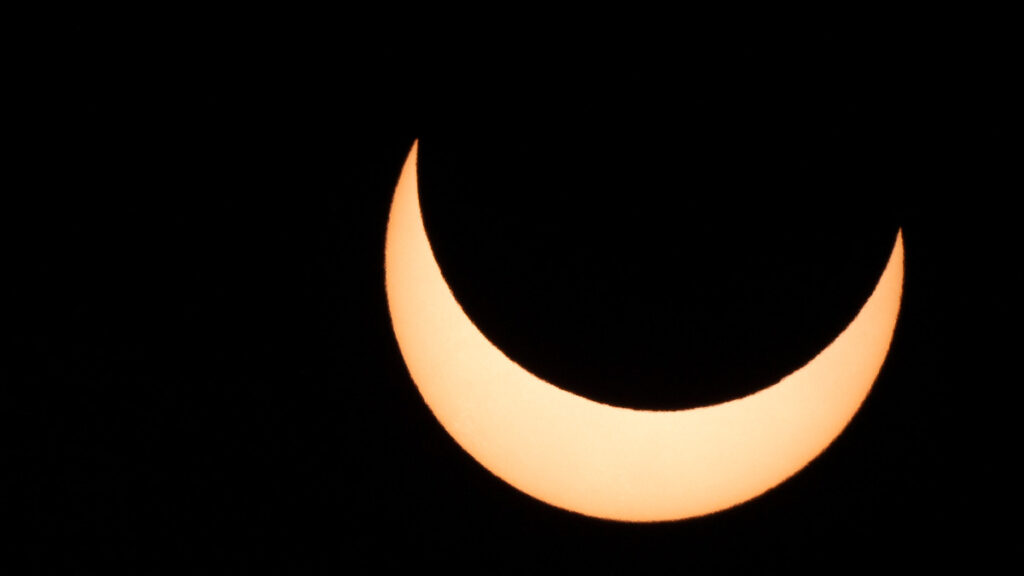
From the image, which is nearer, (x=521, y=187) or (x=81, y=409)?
(x=521, y=187)

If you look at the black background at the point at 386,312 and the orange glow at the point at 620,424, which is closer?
the black background at the point at 386,312

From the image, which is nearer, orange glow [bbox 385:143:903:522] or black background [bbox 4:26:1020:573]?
black background [bbox 4:26:1020:573]

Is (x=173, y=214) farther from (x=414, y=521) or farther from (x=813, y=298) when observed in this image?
(x=813, y=298)

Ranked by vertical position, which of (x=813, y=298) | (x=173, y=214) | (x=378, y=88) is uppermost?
(x=378, y=88)

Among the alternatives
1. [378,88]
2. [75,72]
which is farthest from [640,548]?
[75,72]

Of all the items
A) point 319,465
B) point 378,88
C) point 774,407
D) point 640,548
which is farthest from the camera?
point 319,465

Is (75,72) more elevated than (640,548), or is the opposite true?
(75,72)
